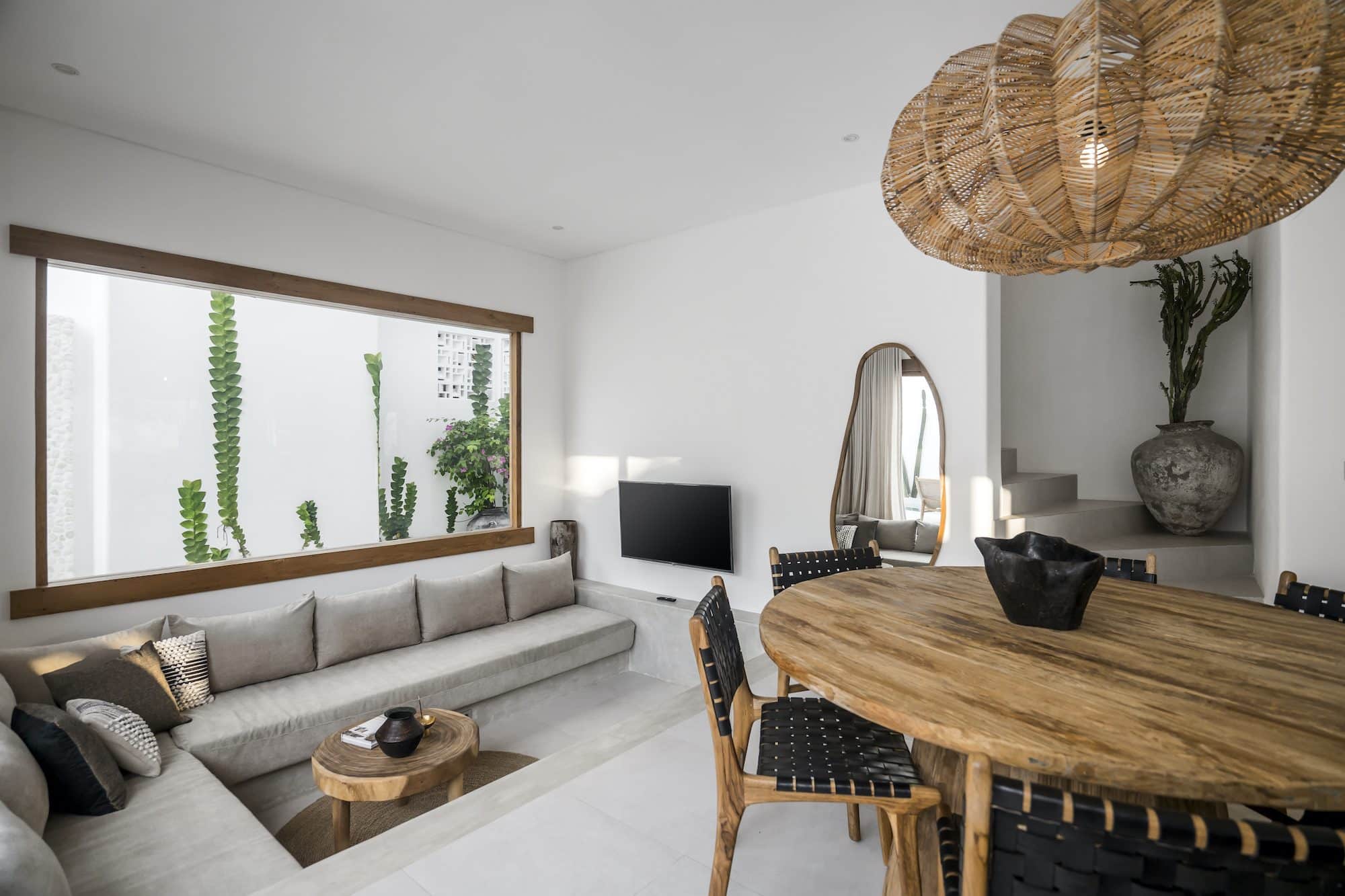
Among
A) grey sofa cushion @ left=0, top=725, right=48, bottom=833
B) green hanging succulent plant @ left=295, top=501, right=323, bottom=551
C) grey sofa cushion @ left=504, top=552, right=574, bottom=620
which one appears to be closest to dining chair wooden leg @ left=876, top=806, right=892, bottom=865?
grey sofa cushion @ left=0, top=725, right=48, bottom=833

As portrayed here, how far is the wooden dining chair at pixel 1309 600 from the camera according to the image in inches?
67.7

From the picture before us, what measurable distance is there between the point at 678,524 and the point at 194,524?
2830mm

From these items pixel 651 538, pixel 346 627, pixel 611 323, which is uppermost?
pixel 611 323

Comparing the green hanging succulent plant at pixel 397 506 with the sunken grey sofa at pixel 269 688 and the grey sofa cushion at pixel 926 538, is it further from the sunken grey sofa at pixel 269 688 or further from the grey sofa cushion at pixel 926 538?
the grey sofa cushion at pixel 926 538

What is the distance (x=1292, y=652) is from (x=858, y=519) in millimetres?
2386

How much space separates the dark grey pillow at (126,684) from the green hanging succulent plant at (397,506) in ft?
5.15

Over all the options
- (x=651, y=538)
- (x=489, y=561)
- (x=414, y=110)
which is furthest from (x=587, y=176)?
(x=489, y=561)

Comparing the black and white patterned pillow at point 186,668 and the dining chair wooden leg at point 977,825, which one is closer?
the dining chair wooden leg at point 977,825

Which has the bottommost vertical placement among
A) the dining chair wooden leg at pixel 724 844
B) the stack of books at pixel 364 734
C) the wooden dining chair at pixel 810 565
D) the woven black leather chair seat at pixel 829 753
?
the stack of books at pixel 364 734

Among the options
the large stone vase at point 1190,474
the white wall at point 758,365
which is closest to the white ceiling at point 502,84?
the white wall at point 758,365

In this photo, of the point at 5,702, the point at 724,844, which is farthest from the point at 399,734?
the point at 724,844

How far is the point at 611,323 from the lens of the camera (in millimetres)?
5031

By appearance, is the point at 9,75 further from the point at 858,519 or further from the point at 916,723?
the point at 858,519

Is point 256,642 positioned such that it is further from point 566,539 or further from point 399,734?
point 566,539
